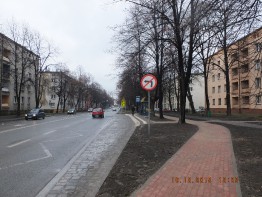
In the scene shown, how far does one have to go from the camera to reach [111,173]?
707cm

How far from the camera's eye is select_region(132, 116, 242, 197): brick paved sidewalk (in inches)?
207

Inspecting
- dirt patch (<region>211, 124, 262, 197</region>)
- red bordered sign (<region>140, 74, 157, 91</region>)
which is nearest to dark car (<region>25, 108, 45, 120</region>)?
red bordered sign (<region>140, 74, 157, 91</region>)

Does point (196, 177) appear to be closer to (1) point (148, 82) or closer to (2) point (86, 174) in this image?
(2) point (86, 174)

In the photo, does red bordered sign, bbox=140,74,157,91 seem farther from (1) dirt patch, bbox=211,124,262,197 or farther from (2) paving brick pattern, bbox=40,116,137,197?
(1) dirt patch, bbox=211,124,262,197

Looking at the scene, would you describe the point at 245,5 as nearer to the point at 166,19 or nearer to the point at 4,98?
the point at 166,19

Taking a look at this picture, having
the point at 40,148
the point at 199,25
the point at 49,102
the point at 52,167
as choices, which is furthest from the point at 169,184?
the point at 49,102

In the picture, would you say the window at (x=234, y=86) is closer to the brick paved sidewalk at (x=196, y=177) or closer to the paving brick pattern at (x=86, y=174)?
the paving brick pattern at (x=86, y=174)

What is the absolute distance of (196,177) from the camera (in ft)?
20.7

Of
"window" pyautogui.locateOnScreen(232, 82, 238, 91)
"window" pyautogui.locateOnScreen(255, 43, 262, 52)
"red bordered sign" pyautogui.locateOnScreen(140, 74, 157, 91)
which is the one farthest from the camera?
"window" pyautogui.locateOnScreen(232, 82, 238, 91)

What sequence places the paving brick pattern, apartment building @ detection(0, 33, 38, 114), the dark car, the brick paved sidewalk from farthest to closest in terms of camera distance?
apartment building @ detection(0, 33, 38, 114) < the dark car < the paving brick pattern < the brick paved sidewalk

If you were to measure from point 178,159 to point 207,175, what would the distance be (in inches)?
76.0
